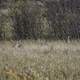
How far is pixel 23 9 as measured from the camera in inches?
957

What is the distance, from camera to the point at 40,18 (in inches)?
945

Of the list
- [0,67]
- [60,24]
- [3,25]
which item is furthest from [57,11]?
[0,67]

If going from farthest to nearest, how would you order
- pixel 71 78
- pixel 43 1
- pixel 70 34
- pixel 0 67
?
pixel 43 1 → pixel 70 34 → pixel 0 67 → pixel 71 78

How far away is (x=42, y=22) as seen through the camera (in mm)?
24016

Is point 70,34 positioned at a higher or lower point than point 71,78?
lower

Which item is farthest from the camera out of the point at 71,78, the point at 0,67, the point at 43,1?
the point at 43,1

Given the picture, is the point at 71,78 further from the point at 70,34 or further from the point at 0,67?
the point at 70,34

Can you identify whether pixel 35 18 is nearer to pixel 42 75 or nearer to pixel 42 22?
pixel 42 22

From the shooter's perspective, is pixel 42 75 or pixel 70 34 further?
pixel 70 34

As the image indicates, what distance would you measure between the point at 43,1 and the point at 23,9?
1.62 meters

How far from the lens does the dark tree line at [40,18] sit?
23734mm

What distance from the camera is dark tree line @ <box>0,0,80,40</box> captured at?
934 inches

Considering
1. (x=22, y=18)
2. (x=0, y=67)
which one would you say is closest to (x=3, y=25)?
(x=22, y=18)

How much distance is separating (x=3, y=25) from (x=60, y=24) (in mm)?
3785
